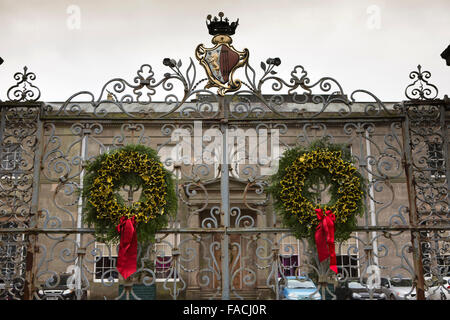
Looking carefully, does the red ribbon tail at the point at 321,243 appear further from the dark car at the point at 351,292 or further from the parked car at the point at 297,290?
the dark car at the point at 351,292

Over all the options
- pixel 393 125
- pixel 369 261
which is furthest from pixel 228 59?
pixel 369 261

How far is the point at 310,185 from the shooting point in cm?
582

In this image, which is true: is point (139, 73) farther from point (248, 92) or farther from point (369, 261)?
point (369, 261)

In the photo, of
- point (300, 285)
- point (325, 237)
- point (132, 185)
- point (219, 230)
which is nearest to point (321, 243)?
point (325, 237)

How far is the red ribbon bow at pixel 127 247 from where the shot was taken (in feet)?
17.8

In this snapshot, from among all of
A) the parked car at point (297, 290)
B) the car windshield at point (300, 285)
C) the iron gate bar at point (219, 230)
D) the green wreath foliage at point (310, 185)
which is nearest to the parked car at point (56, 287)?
the iron gate bar at point (219, 230)

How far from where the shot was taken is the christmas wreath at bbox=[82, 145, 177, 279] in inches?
217

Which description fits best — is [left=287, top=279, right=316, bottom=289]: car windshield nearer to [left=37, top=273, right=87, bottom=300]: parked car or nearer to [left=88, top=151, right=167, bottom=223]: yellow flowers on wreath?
[left=37, top=273, right=87, bottom=300]: parked car

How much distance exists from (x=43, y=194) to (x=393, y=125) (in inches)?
418

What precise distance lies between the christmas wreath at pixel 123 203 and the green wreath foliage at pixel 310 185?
1418 mm

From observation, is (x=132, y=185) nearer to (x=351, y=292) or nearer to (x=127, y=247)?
(x=127, y=247)

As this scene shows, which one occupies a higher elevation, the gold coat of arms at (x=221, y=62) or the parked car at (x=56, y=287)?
the gold coat of arms at (x=221, y=62)

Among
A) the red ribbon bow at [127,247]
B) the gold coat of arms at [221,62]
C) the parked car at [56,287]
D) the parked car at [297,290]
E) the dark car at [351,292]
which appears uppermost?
the gold coat of arms at [221,62]

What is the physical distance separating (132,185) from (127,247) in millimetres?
821
